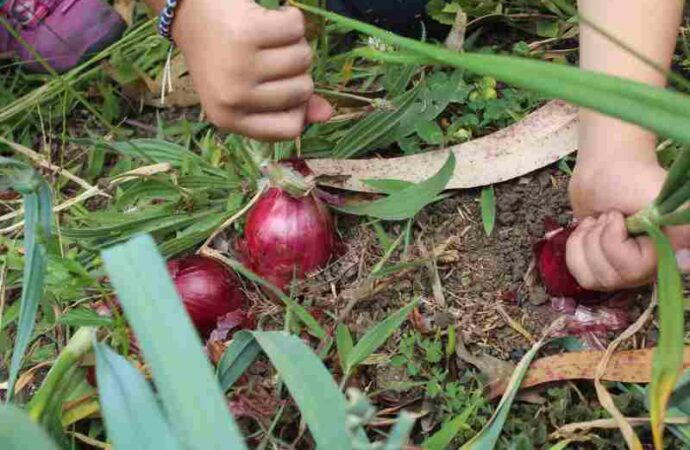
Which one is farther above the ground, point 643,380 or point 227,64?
point 227,64

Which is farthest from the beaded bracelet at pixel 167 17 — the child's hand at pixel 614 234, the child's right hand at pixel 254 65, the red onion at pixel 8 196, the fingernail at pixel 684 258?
the fingernail at pixel 684 258

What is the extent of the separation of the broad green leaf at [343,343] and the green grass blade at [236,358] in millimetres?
90

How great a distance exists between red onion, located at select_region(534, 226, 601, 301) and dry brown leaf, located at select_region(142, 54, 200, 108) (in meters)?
0.62

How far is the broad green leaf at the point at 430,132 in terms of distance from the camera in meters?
1.15

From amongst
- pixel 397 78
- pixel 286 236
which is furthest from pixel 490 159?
pixel 286 236

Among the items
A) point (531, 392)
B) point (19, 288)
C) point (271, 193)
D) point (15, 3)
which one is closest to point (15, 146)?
point (19, 288)

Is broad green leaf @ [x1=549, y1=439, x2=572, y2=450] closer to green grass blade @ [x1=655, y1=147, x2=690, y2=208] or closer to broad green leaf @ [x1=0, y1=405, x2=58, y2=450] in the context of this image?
green grass blade @ [x1=655, y1=147, x2=690, y2=208]

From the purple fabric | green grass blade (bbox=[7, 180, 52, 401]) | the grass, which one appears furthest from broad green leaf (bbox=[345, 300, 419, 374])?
the purple fabric

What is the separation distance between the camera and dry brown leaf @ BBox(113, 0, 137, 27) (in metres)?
1.50

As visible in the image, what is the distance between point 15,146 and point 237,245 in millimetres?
434

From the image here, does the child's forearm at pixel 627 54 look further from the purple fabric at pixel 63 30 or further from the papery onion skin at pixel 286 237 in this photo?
the purple fabric at pixel 63 30

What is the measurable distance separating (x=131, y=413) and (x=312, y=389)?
14 centimetres

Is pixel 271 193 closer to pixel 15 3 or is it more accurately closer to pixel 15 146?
pixel 15 146

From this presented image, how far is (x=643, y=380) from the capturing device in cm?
91
